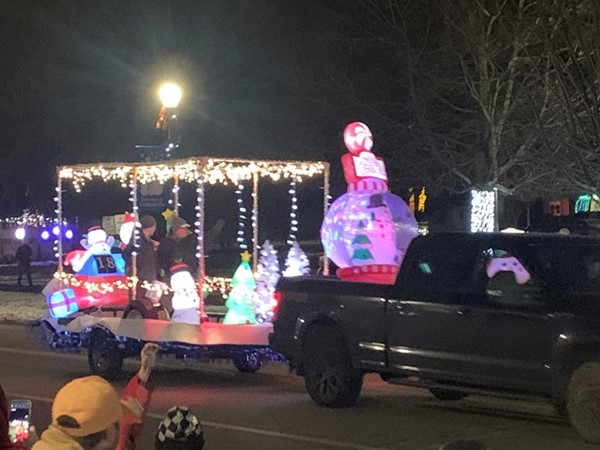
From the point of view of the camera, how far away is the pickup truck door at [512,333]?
10459mm

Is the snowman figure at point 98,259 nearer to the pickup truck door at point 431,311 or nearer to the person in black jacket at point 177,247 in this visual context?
the person in black jacket at point 177,247

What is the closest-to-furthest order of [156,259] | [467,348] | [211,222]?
1. [467,348]
2. [156,259]
3. [211,222]

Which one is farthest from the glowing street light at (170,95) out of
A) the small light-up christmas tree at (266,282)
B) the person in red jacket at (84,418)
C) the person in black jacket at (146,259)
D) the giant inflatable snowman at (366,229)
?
the person in red jacket at (84,418)

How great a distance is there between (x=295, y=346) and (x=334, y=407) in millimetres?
946

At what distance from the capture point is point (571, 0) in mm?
14672

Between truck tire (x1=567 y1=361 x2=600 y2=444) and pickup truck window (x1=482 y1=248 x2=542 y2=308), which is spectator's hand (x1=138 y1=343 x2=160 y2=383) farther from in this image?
pickup truck window (x1=482 y1=248 x2=542 y2=308)

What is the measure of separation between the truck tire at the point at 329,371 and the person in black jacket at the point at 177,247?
425 cm

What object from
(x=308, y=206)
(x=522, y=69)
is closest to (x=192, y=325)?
(x=522, y=69)

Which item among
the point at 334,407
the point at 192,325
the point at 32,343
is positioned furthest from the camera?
the point at 32,343

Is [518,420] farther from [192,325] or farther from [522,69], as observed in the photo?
[522,69]

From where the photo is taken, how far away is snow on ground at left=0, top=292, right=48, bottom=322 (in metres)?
25.2

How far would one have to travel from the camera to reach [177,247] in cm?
1652

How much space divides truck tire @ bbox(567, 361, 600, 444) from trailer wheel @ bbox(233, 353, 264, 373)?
5404 millimetres

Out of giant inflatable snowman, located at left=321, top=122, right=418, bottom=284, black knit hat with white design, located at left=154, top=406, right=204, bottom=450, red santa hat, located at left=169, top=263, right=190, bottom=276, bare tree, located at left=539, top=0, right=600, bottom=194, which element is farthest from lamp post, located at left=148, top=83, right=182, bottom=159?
black knit hat with white design, located at left=154, top=406, right=204, bottom=450
